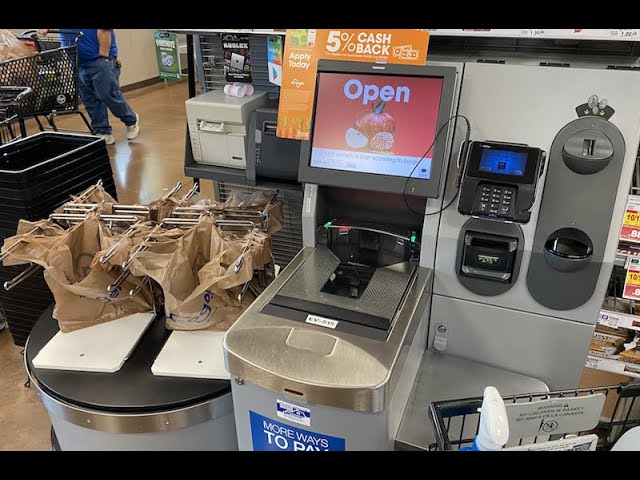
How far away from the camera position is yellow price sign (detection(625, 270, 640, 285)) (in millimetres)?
1990

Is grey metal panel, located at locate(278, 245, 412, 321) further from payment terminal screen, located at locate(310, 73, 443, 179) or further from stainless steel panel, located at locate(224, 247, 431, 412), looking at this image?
payment terminal screen, located at locate(310, 73, 443, 179)

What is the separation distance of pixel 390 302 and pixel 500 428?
56cm

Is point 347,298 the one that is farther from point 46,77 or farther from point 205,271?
point 46,77

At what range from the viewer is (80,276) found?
171 centimetres

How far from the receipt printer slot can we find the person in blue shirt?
4.62 meters

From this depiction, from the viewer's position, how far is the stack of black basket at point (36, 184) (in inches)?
79.7

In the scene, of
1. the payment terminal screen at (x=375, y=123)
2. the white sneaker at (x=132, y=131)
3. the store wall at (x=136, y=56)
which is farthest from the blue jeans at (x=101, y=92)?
the payment terminal screen at (x=375, y=123)

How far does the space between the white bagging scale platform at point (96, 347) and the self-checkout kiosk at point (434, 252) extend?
50 centimetres

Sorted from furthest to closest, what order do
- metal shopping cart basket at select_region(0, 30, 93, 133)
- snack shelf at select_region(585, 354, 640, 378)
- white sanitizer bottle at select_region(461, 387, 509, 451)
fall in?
metal shopping cart basket at select_region(0, 30, 93, 133), snack shelf at select_region(585, 354, 640, 378), white sanitizer bottle at select_region(461, 387, 509, 451)

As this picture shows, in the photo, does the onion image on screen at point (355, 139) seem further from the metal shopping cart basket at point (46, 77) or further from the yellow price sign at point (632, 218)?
the metal shopping cart basket at point (46, 77)

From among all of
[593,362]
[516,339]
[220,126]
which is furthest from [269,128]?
[593,362]

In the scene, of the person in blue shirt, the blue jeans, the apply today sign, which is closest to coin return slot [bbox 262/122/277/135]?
the apply today sign

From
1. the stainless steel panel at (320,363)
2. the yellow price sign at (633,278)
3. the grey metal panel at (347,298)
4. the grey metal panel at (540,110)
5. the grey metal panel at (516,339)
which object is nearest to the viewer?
the stainless steel panel at (320,363)

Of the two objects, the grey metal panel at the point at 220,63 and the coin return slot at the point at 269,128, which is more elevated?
the grey metal panel at the point at 220,63
